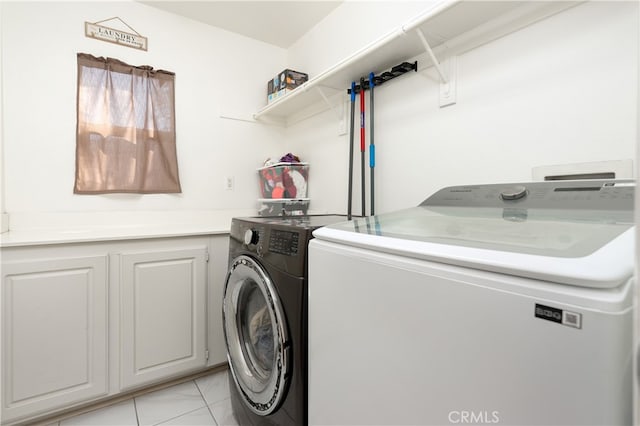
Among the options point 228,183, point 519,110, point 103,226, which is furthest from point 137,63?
point 519,110

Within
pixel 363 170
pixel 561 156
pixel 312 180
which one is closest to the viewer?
pixel 561 156

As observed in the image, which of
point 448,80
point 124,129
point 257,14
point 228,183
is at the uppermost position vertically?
point 257,14

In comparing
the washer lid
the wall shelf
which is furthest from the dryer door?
the wall shelf

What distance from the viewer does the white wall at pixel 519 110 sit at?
1.09 metres

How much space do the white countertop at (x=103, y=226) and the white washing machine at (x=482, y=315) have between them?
132 cm

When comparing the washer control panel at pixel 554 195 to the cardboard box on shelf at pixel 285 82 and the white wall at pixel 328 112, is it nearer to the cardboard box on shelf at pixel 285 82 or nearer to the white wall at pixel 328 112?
the white wall at pixel 328 112

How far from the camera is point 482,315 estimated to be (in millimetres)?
547

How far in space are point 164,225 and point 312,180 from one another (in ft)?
3.91

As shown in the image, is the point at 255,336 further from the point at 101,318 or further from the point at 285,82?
the point at 285,82

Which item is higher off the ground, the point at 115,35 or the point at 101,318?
the point at 115,35

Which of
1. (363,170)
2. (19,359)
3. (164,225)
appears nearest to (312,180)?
A: (363,170)

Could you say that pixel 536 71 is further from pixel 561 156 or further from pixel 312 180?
pixel 312 180

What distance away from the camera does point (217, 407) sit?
1.79 m

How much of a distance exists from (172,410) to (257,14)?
2.78m
